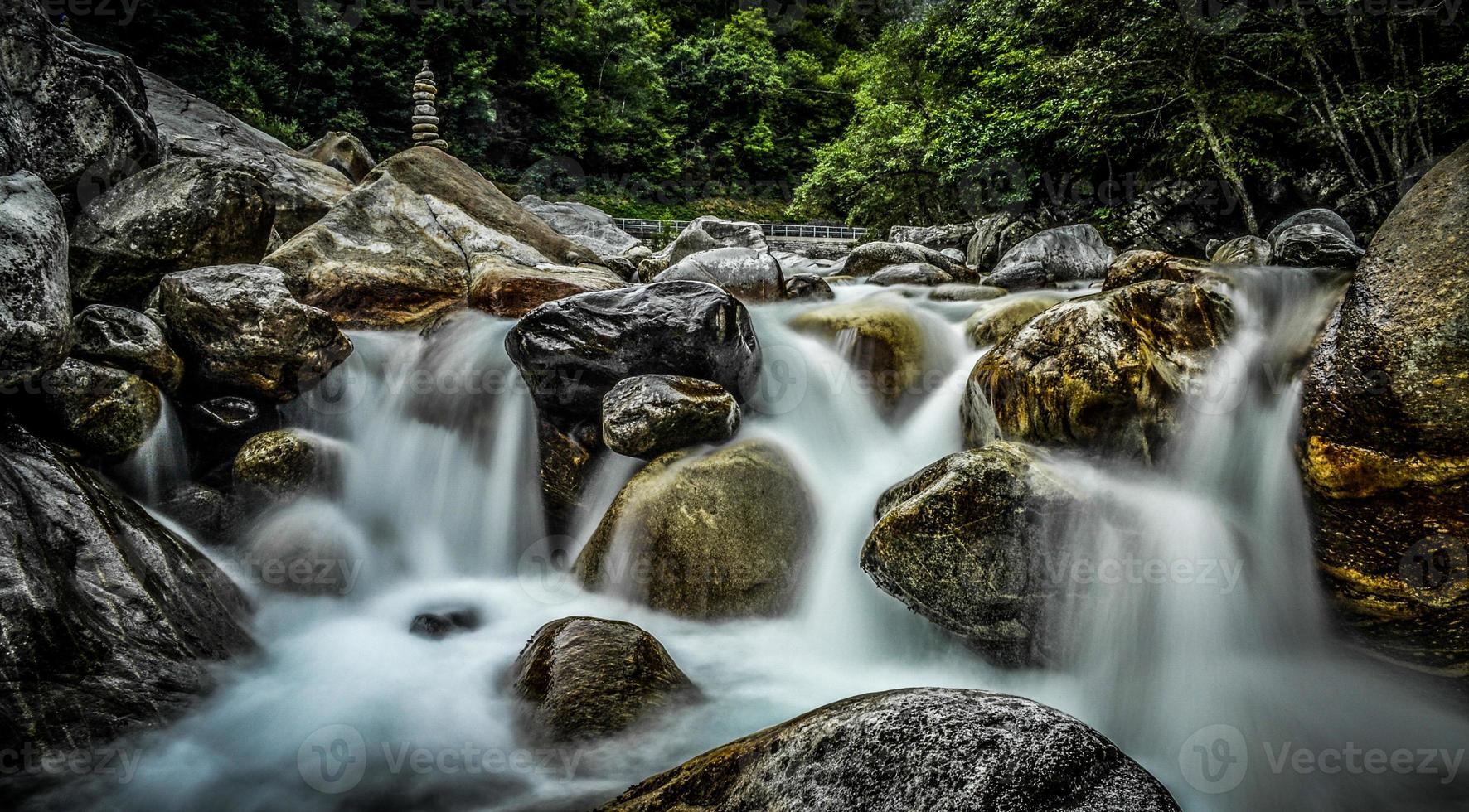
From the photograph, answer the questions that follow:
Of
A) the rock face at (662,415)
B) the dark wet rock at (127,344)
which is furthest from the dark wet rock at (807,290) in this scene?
the dark wet rock at (127,344)

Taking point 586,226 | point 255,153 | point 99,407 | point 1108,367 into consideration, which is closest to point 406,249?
point 99,407

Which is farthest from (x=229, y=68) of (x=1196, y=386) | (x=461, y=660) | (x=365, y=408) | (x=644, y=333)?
(x=1196, y=386)

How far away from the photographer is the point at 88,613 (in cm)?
297

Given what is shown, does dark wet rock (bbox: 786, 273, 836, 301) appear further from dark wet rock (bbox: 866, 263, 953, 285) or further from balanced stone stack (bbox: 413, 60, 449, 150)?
balanced stone stack (bbox: 413, 60, 449, 150)

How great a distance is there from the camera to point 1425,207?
3.30m

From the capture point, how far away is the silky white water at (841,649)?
2.91m

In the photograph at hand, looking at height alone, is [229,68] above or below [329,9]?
below

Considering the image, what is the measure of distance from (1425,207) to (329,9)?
30.9 metres

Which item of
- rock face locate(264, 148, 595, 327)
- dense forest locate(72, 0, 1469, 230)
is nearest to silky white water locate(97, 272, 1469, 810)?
rock face locate(264, 148, 595, 327)

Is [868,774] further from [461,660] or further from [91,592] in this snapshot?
[91,592]

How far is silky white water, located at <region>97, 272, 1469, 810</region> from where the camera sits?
291 centimetres

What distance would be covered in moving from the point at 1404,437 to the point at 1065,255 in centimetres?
814

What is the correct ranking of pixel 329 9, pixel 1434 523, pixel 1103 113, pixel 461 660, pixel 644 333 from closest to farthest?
pixel 1434 523 → pixel 461 660 → pixel 644 333 → pixel 1103 113 → pixel 329 9

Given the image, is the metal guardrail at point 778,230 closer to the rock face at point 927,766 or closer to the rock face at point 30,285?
the rock face at point 30,285
